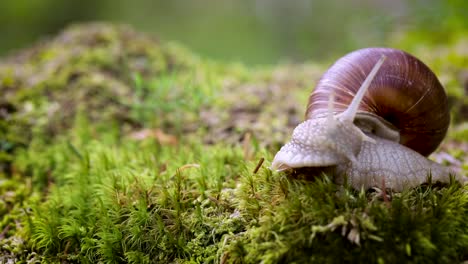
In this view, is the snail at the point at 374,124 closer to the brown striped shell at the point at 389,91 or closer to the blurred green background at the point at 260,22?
the brown striped shell at the point at 389,91

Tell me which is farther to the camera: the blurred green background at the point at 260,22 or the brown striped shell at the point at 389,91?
the blurred green background at the point at 260,22

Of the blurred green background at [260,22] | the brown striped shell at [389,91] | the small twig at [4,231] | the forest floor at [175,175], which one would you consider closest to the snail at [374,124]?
the brown striped shell at [389,91]

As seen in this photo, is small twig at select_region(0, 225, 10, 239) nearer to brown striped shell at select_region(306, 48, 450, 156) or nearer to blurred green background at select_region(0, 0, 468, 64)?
brown striped shell at select_region(306, 48, 450, 156)

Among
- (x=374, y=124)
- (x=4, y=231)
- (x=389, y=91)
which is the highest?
(x=389, y=91)

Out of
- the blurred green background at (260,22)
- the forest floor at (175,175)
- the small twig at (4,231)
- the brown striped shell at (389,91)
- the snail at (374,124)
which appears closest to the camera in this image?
the forest floor at (175,175)

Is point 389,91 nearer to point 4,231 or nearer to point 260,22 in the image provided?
point 4,231

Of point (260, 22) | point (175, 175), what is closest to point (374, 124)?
point (175, 175)

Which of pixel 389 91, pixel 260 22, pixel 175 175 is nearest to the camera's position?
pixel 389 91

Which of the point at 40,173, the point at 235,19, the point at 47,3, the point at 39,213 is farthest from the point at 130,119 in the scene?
the point at 235,19
